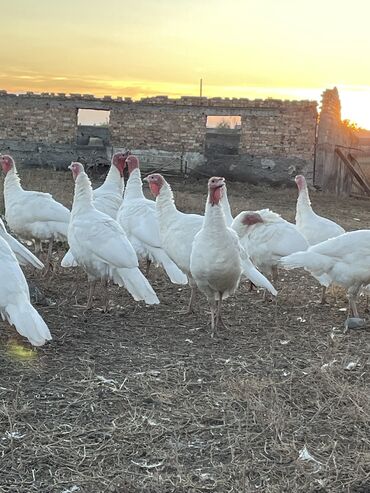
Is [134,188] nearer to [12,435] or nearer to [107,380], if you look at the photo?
[107,380]

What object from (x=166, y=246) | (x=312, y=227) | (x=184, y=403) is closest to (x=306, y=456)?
(x=184, y=403)

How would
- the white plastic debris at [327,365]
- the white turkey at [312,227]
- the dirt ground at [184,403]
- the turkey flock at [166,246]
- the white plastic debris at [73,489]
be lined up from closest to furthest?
the white plastic debris at [73,489], the dirt ground at [184,403], the white plastic debris at [327,365], the turkey flock at [166,246], the white turkey at [312,227]

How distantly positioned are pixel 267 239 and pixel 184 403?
3.98 metres

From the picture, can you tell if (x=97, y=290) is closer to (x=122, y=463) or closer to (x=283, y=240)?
(x=283, y=240)

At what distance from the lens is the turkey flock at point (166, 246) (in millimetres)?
6684

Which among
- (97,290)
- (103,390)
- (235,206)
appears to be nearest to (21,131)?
(235,206)

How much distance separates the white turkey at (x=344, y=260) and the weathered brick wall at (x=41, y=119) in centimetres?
2033

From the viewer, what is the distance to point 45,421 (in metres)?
4.45

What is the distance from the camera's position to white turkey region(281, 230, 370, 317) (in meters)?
7.18

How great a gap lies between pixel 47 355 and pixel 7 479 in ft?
7.28

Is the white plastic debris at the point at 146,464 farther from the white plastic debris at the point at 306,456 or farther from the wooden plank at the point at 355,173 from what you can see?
the wooden plank at the point at 355,173

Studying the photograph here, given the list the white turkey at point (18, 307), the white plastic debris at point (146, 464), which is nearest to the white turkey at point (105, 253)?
the white turkey at point (18, 307)

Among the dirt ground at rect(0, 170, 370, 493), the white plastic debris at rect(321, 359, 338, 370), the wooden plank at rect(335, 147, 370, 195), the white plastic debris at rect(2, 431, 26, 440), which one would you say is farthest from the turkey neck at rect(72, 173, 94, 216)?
the wooden plank at rect(335, 147, 370, 195)

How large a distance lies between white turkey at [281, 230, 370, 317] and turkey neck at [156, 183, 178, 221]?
1618 mm
